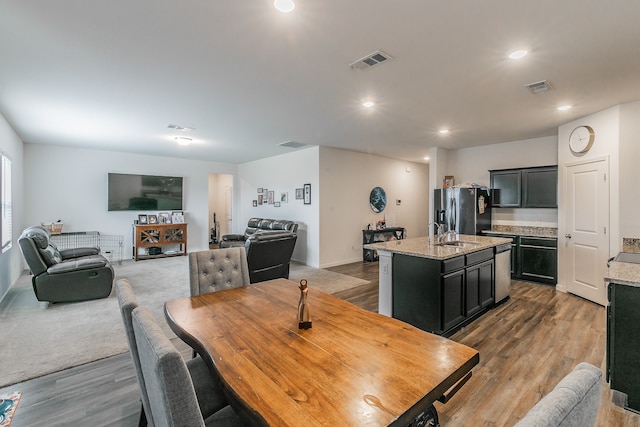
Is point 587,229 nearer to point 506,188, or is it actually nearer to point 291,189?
point 506,188

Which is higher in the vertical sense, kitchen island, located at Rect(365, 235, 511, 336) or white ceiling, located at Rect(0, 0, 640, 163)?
white ceiling, located at Rect(0, 0, 640, 163)

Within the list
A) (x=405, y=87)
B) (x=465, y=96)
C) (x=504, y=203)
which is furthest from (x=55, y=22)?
(x=504, y=203)

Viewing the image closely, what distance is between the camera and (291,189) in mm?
7113

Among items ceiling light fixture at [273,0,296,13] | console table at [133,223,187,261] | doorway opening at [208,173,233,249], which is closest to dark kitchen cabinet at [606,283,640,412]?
ceiling light fixture at [273,0,296,13]

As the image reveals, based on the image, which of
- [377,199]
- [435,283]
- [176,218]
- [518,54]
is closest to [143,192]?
[176,218]

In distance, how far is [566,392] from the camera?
1.92 ft

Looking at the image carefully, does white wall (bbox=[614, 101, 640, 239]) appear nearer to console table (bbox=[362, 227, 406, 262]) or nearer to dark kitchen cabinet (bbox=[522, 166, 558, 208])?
dark kitchen cabinet (bbox=[522, 166, 558, 208])

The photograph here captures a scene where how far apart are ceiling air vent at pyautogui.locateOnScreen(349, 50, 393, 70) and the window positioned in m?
5.03

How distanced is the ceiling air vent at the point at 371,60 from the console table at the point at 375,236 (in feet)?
14.9

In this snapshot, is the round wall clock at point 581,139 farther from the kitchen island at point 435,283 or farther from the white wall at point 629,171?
the kitchen island at point 435,283

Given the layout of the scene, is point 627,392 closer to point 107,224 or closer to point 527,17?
point 527,17

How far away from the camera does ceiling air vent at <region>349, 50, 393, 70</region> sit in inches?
99.6

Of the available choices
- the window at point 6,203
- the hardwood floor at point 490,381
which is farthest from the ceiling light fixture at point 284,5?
the window at point 6,203

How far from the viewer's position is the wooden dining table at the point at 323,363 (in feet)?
2.96
